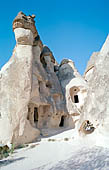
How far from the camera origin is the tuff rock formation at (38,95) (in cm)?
664

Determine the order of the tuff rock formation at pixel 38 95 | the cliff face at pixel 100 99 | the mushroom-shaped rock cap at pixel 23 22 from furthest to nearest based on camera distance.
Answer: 1. the mushroom-shaped rock cap at pixel 23 22
2. the tuff rock formation at pixel 38 95
3. the cliff face at pixel 100 99

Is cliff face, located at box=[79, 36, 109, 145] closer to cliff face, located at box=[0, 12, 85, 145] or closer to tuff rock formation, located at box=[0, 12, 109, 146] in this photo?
tuff rock formation, located at box=[0, 12, 109, 146]

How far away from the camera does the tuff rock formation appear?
21.8 feet

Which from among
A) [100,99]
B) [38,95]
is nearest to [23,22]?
[38,95]

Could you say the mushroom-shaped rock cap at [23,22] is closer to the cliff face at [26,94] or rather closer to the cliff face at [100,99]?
the cliff face at [26,94]

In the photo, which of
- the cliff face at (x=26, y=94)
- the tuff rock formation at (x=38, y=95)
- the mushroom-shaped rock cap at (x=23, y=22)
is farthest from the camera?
the mushroom-shaped rock cap at (x=23, y=22)

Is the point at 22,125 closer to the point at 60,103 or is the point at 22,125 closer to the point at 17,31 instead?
the point at 60,103

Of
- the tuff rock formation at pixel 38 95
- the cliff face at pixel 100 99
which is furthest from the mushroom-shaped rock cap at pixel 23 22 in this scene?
the cliff face at pixel 100 99

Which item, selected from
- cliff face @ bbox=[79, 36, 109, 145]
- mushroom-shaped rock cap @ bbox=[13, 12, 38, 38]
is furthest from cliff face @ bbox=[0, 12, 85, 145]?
cliff face @ bbox=[79, 36, 109, 145]

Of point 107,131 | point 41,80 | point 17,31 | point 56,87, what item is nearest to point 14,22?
point 17,31

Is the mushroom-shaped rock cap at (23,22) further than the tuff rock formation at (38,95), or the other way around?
the mushroom-shaped rock cap at (23,22)

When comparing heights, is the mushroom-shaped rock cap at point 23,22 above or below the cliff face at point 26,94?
above

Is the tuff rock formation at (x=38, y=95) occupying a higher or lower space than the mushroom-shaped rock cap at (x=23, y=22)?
lower

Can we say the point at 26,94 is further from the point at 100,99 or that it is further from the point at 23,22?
the point at 23,22
